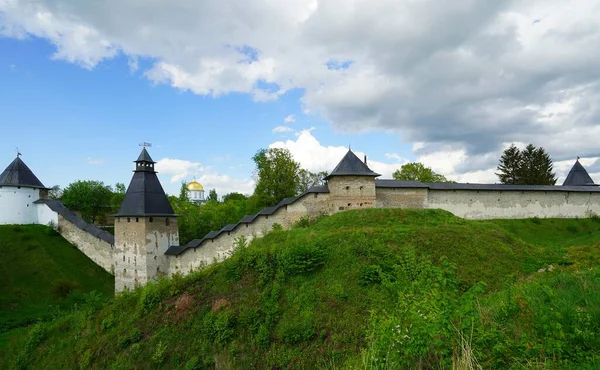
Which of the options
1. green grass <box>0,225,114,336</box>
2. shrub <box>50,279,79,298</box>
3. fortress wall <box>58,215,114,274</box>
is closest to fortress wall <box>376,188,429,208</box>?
green grass <box>0,225,114,336</box>

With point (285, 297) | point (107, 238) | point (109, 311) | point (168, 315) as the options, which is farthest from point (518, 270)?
point (107, 238)

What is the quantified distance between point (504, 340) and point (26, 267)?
28.5 meters

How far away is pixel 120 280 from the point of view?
2080 centimetres

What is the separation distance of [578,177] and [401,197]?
20083 mm

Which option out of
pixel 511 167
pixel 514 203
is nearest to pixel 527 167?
pixel 511 167

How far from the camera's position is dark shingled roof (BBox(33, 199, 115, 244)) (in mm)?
25744

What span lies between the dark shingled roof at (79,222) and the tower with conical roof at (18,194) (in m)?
0.85

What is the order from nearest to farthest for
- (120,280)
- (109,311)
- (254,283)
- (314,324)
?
(314,324)
(254,283)
(109,311)
(120,280)

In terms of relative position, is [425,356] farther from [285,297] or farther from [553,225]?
[553,225]

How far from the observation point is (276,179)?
31.1 m

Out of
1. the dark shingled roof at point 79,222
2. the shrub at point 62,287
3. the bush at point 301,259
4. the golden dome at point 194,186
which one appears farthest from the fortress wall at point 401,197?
the golden dome at point 194,186

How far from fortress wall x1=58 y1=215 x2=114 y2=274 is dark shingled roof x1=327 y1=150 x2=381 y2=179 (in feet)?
59.4

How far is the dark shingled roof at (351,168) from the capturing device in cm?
1912

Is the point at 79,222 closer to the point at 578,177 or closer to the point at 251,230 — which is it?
the point at 251,230
